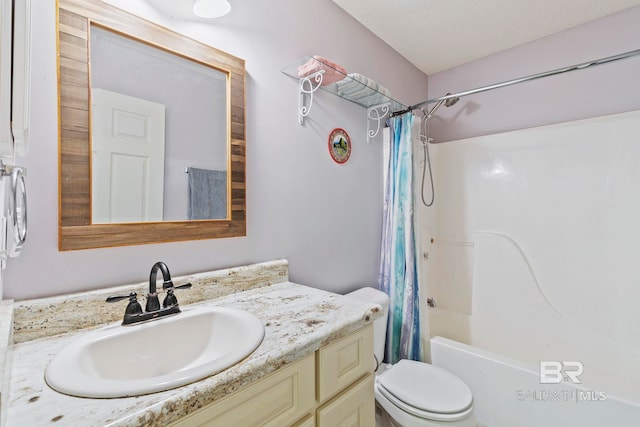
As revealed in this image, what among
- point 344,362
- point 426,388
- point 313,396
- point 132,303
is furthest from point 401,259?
point 132,303

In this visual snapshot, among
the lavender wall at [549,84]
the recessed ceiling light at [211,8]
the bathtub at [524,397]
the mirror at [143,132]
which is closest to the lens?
the mirror at [143,132]

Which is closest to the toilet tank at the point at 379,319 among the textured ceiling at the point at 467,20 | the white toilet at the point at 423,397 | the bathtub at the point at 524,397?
the white toilet at the point at 423,397

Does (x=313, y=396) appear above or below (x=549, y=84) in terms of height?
below

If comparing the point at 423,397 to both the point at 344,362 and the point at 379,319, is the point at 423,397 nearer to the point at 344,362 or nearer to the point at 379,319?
the point at 379,319

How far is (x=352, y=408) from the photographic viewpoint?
96cm

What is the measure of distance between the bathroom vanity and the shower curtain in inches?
32.1

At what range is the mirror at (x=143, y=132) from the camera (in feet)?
2.95

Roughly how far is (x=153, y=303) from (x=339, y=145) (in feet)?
4.05

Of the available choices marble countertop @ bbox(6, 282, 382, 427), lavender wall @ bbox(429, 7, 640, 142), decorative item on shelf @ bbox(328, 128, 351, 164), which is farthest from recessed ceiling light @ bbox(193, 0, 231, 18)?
lavender wall @ bbox(429, 7, 640, 142)

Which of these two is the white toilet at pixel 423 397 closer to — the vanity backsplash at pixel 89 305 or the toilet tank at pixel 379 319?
the toilet tank at pixel 379 319

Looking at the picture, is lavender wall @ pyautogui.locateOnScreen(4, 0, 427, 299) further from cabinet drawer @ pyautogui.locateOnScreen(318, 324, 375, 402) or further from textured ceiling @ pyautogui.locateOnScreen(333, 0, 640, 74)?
cabinet drawer @ pyautogui.locateOnScreen(318, 324, 375, 402)

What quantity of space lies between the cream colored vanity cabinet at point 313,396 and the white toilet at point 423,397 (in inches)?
12.9

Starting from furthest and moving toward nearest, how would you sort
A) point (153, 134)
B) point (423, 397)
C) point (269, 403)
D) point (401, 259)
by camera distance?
point (401, 259) < point (423, 397) < point (153, 134) < point (269, 403)

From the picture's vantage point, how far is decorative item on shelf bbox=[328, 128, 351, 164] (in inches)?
67.0
